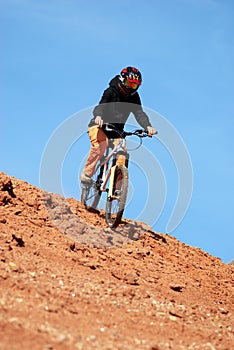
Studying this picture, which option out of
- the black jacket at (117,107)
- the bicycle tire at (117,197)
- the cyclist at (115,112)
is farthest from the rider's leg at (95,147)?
the bicycle tire at (117,197)

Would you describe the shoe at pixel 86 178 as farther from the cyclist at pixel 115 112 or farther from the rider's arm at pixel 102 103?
the rider's arm at pixel 102 103

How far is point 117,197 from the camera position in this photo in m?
9.83

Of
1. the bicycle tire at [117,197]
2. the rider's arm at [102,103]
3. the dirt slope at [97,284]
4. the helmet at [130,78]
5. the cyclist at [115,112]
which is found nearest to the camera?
the dirt slope at [97,284]

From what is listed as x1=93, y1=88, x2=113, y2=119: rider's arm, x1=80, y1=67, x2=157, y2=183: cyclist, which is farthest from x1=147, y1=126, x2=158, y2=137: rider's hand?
x1=93, y1=88, x2=113, y2=119: rider's arm

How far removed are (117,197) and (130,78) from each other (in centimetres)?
252

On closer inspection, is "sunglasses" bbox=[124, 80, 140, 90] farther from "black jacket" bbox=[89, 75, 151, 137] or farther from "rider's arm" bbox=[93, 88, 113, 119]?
"rider's arm" bbox=[93, 88, 113, 119]

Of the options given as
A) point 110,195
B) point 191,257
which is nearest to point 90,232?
point 110,195

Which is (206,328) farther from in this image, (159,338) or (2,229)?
(2,229)

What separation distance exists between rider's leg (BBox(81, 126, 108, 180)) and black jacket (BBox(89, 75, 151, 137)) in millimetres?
262

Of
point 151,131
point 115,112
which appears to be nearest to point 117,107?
point 115,112

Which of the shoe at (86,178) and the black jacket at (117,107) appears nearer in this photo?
the black jacket at (117,107)

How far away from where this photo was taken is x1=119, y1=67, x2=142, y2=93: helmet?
10.4 meters

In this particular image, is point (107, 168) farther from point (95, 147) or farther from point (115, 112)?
point (115, 112)

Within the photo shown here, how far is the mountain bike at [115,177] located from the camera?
9703 millimetres
